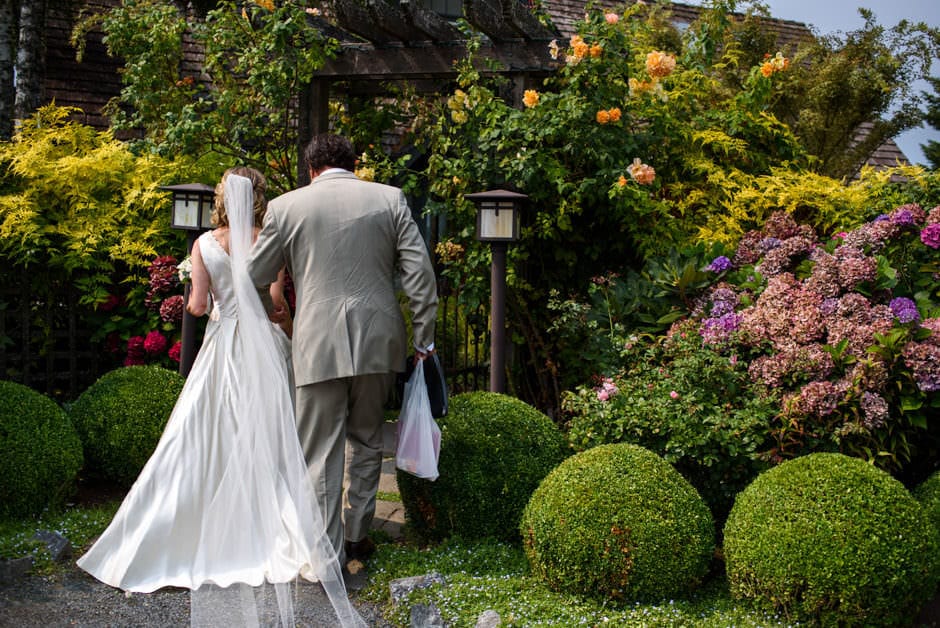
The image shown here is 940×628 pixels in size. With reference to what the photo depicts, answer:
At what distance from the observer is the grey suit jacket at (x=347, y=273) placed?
3.82 meters

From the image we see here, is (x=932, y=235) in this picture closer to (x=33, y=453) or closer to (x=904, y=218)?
(x=904, y=218)

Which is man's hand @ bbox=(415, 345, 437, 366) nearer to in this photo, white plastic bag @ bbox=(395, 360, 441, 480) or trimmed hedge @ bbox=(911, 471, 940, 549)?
white plastic bag @ bbox=(395, 360, 441, 480)

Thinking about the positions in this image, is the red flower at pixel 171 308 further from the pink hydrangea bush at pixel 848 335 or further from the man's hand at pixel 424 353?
the pink hydrangea bush at pixel 848 335

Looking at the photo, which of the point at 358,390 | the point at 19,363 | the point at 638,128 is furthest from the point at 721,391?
the point at 19,363

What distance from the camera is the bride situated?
3.65m

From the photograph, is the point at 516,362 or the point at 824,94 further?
the point at 824,94

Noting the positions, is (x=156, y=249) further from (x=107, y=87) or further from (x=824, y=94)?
(x=824, y=94)

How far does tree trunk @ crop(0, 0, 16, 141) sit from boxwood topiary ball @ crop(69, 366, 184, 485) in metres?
4.45

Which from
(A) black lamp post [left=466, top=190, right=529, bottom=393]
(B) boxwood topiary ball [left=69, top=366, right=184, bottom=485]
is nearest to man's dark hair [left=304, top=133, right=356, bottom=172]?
(A) black lamp post [left=466, top=190, right=529, bottom=393]

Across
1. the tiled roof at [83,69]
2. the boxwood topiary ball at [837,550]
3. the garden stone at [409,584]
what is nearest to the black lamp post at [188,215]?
the garden stone at [409,584]

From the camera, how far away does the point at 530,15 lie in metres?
6.10

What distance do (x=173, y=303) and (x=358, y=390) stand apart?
8.38ft

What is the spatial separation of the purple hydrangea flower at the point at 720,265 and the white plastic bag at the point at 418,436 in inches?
78.6

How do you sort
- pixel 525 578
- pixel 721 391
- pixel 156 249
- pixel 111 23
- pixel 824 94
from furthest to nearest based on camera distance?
pixel 824 94 → pixel 111 23 → pixel 156 249 → pixel 721 391 → pixel 525 578
